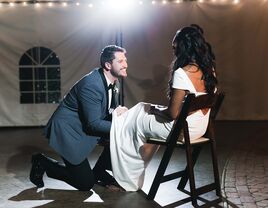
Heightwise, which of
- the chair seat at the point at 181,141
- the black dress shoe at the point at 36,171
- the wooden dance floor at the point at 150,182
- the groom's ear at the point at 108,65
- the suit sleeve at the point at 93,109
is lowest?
the wooden dance floor at the point at 150,182

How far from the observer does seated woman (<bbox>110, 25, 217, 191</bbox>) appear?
461cm

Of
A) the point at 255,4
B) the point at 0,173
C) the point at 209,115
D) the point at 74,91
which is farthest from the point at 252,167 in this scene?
the point at 255,4

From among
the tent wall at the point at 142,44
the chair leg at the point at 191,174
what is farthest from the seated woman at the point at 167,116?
the tent wall at the point at 142,44

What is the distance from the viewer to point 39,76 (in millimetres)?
10102

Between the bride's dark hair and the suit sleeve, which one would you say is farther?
the suit sleeve

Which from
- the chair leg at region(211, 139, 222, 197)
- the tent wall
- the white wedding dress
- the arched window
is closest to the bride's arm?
the white wedding dress

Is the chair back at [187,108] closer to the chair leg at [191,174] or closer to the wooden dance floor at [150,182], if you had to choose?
the chair leg at [191,174]

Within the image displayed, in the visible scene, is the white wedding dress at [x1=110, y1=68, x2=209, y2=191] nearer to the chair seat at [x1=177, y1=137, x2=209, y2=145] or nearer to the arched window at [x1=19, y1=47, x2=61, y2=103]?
the chair seat at [x1=177, y1=137, x2=209, y2=145]

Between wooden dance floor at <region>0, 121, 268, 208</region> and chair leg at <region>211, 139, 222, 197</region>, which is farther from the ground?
chair leg at <region>211, 139, 222, 197</region>

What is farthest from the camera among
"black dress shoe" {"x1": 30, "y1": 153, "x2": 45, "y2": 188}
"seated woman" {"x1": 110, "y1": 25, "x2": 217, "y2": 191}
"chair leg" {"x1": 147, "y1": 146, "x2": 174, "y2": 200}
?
"black dress shoe" {"x1": 30, "y1": 153, "x2": 45, "y2": 188}

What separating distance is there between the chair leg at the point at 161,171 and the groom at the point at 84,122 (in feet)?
2.30

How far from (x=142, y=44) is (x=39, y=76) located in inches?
94.1

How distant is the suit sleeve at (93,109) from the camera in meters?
5.05

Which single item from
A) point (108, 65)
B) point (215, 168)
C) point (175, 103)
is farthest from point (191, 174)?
point (108, 65)
